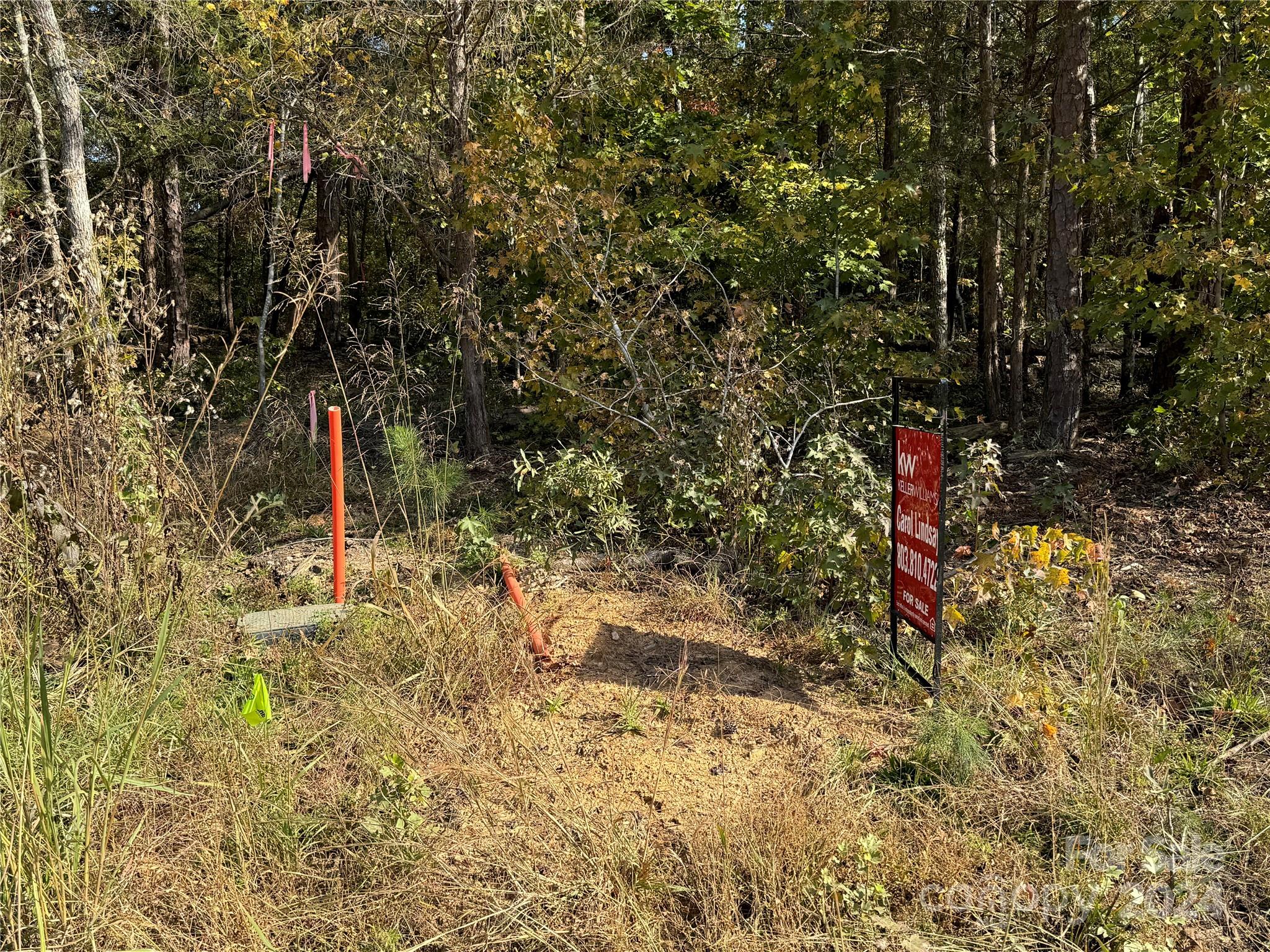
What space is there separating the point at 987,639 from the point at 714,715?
1534 mm

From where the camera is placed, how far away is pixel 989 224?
953 cm

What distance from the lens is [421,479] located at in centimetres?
668

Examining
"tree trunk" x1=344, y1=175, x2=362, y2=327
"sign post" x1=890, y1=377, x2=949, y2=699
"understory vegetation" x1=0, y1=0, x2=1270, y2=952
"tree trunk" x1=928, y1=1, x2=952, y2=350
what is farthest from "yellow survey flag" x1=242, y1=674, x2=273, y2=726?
"tree trunk" x1=344, y1=175, x2=362, y2=327

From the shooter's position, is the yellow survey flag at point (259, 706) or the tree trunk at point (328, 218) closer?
the yellow survey flag at point (259, 706)

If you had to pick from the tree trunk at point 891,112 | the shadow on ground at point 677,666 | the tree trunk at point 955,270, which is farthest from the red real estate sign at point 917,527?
the tree trunk at point 955,270

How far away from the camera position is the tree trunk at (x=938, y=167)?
919 centimetres

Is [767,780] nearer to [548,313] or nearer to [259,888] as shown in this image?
[259,888]

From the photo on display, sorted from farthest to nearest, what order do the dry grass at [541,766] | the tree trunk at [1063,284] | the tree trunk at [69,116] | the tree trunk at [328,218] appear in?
the tree trunk at [328,218] → the tree trunk at [69,116] → the tree trunk at [1063,284] → the dry grass at [541,766]

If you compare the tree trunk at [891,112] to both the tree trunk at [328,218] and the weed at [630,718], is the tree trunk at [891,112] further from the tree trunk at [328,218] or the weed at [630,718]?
the tree trunk at [328,218]

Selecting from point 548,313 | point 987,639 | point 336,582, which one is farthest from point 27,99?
point 987,639

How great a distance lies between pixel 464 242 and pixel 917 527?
5.87m

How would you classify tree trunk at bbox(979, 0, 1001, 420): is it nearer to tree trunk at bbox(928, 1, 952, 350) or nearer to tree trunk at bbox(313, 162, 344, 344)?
tree trunk at bbox(928, 1, 952, 350)

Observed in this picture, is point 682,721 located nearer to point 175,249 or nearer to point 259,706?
point 259,706

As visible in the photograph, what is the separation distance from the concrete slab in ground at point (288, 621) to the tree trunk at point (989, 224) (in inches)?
295
